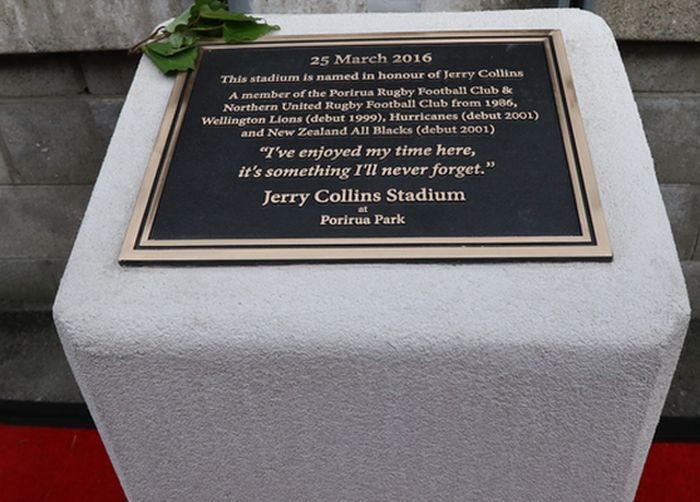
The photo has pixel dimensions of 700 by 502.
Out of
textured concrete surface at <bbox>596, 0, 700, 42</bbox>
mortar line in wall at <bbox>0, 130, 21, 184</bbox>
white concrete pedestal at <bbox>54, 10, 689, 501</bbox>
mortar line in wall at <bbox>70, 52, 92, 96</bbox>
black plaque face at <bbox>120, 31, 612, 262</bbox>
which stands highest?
textured concrete surface at <bbox>596, 0, 700, 42</bbox>

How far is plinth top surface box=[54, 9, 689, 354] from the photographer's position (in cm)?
148

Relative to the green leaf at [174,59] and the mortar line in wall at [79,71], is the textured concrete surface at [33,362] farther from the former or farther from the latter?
the green leaf at [174,59]

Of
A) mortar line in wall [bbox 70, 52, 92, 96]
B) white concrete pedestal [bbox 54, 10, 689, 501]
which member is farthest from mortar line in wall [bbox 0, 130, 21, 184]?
white concrete pedestal [bbox 54, 10, 689, 501]

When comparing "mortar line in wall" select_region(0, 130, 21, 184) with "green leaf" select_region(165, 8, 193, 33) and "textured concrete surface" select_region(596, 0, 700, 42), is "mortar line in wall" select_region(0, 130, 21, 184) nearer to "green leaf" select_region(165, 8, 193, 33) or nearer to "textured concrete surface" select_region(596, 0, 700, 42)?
"green leaf" select_region(165, 8, 193, 33)

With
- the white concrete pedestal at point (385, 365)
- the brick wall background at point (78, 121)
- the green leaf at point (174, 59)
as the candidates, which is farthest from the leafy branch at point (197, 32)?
the white concrete pedestal at point (385, 365)

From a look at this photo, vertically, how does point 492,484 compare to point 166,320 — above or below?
below

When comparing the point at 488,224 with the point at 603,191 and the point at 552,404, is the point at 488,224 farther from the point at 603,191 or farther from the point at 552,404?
the point at 552,404

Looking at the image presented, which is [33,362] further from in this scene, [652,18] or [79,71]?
[652,18]

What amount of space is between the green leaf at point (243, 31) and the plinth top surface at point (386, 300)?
30.9 inches

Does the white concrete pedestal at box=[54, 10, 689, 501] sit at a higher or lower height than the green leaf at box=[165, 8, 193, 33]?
lower

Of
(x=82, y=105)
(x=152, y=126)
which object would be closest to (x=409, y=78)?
(x=152, y=126)

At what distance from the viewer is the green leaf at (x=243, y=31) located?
2150 millimetres

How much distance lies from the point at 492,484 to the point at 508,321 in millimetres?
503

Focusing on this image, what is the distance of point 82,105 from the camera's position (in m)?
3.04
